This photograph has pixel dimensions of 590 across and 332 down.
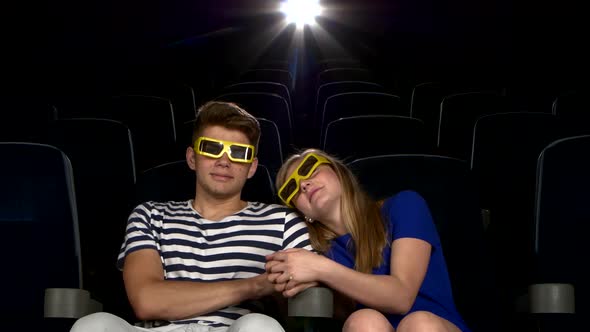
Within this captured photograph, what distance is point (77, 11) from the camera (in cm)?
816

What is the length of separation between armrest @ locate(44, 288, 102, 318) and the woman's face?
0.68m

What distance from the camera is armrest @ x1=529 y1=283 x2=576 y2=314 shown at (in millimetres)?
2197

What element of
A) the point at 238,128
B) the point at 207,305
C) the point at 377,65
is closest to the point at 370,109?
the point at 238,128

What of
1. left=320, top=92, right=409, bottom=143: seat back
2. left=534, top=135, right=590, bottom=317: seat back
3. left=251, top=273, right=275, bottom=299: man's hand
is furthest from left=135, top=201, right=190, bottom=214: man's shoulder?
left=320, top=92, right=409, bottom=143: seat back

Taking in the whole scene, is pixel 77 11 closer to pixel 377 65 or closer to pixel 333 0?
pixel 377 65

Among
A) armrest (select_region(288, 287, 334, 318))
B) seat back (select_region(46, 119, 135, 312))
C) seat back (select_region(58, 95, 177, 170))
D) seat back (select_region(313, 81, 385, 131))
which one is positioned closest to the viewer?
armrest (select_region(288, 287, 334, 318))

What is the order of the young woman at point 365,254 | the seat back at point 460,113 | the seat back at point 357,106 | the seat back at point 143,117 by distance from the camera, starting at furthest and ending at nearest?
the seat back at point 357,106 < the seat back at point 460,113 < the seat back at point 143,117 < the young woman at point 365,254

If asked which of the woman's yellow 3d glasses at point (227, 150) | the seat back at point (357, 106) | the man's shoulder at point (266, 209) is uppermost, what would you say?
the seat back at point (357, 106)

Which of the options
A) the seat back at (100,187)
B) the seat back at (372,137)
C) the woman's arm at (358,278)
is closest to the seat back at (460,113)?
the seat back at (372,137)

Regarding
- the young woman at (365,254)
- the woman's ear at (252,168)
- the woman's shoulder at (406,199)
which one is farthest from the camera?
the woman's ear at (252,168)

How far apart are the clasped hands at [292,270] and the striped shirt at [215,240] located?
0.83ft

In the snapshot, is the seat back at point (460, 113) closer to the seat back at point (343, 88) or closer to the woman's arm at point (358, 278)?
the seat back at point (343, 88)

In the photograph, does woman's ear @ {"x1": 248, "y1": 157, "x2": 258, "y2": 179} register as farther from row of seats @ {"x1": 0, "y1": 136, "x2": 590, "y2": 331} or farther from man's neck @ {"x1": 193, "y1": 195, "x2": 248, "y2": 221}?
row of seats @ {"x1": 0, "y1": 136, "x2": 590, "y2": 331}

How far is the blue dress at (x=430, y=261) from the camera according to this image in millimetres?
2447
